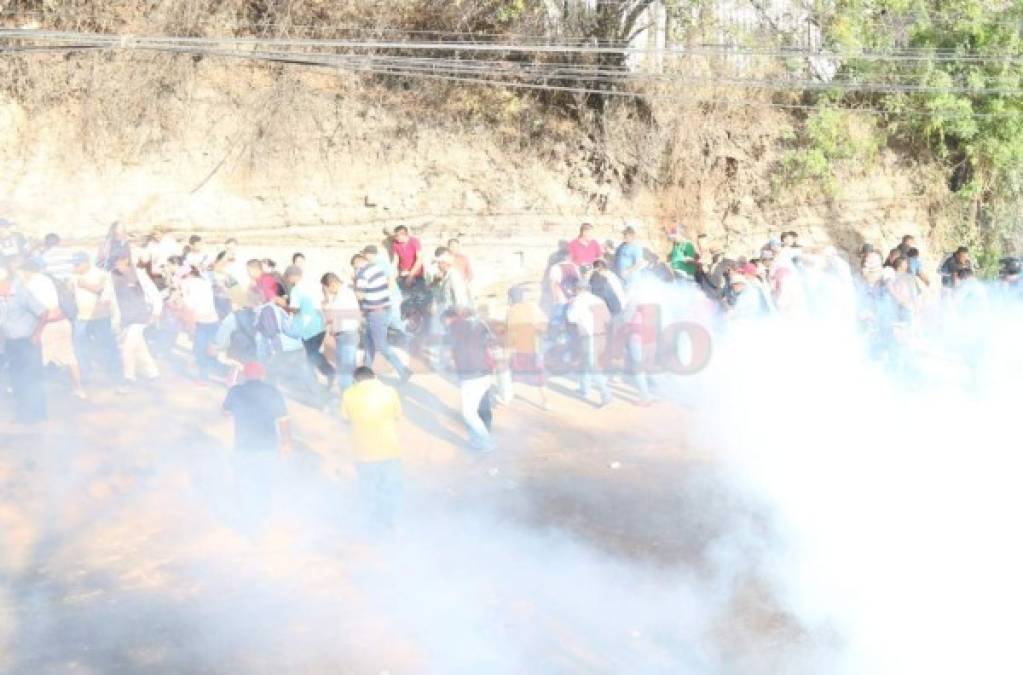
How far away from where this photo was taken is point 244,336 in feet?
39.2

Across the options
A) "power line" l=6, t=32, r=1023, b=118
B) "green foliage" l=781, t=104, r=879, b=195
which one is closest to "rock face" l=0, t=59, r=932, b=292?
"power line" l=6, t=32, r=1023, b=118

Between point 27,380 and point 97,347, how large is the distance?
138 cm

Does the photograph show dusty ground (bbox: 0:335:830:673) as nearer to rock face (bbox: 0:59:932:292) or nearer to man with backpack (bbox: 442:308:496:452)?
man with backpack (bbox: 442:308:496:452)

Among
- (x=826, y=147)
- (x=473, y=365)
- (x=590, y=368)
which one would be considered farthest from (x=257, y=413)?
(x=826, y=147)

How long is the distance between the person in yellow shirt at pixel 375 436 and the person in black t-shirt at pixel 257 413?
59 cm

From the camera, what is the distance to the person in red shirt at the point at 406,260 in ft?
45.7

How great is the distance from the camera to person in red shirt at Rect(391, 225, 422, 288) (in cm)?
1392

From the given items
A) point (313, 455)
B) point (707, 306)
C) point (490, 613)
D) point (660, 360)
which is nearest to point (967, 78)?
point (707, 306)

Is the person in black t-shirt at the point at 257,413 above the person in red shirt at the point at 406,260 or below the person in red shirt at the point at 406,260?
below

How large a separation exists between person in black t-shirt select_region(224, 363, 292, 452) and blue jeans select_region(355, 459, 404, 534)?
71 cm

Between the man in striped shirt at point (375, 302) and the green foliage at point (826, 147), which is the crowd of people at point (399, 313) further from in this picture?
the green foliage at point (826, 147)

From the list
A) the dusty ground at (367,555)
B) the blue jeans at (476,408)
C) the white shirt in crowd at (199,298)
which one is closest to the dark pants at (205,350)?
the white shirt in crowd at (199,298)

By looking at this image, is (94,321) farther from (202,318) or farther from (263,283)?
(263,283)

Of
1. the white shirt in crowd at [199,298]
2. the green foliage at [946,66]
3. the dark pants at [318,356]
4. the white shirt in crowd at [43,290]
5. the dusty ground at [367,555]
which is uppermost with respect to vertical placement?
the green foliage at [946,66]
